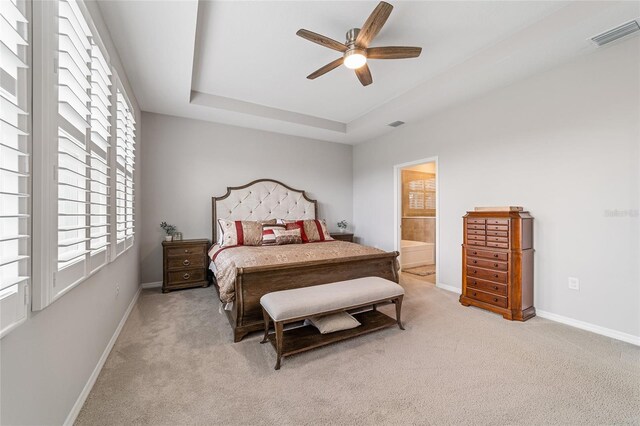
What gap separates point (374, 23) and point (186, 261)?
150 inches

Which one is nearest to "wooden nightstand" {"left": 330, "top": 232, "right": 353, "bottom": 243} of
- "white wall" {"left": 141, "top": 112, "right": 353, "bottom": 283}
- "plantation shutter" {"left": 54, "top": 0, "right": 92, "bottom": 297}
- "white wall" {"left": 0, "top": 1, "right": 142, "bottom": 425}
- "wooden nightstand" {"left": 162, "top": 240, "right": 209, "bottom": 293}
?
"white wall" {"left": 141, "top": 112, "right": 353, "bottom": 283}

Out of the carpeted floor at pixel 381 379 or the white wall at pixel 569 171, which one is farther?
the white wall at pixel 569 171

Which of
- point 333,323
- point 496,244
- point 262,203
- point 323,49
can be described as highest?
point 323,49

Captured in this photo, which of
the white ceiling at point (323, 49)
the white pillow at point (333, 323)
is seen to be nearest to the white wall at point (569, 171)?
the white ceiling at point (323, 49)

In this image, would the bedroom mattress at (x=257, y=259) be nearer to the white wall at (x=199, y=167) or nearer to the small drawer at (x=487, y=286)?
the small drawer at (x=487, y=286)

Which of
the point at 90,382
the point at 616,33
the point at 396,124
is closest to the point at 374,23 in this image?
the point at 616,33

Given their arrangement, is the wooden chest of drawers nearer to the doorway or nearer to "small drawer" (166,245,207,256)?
the doorway

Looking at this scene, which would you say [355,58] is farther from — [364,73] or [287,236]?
[287,236]

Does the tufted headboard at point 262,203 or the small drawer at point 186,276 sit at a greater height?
the tufted headboard at point 262,203

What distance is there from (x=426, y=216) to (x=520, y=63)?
4.24 m

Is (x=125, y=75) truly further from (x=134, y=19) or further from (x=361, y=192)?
(x=361, y=192)

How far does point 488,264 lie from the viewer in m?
→ 3.19

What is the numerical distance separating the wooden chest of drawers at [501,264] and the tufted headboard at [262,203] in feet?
9.86

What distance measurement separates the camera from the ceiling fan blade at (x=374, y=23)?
1.92m
